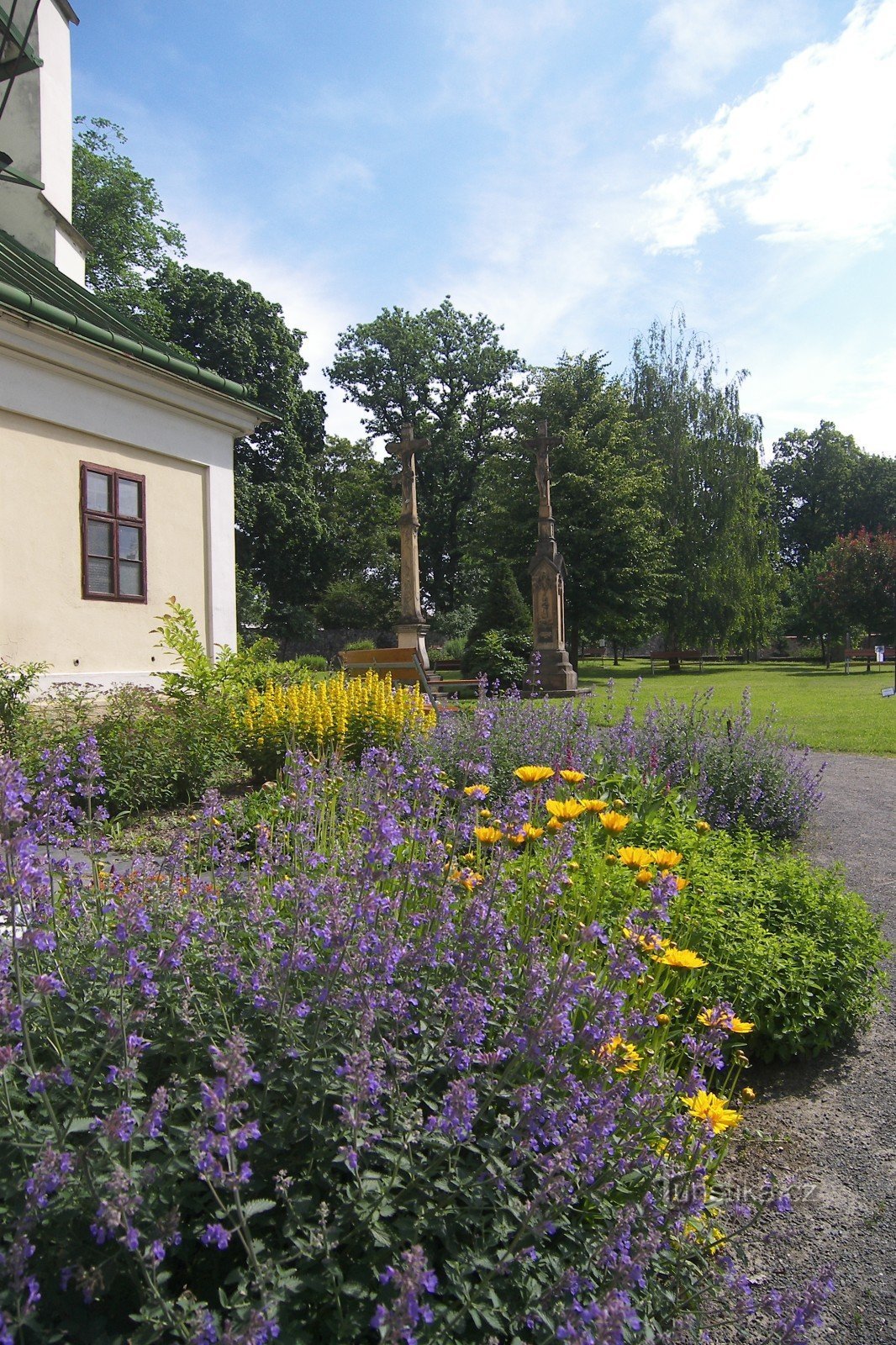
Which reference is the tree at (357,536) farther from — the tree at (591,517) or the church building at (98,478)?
the church building at (98,478)

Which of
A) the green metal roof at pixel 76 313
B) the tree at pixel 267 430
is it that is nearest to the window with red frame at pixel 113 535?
the green metal roof at pixel 76 313

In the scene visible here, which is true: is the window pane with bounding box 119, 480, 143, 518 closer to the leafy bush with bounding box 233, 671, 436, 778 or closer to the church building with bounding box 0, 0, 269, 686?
the church building with bounding box 0, 0, 269, 686

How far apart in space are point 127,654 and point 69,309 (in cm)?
416

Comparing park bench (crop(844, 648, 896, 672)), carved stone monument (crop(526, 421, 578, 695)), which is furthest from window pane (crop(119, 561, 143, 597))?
park bench (crop(844, 648, 896, 672))

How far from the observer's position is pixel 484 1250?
64.4 inches

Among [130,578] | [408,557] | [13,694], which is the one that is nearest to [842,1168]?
[13,694]

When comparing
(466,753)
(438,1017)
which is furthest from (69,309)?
(438,1017)

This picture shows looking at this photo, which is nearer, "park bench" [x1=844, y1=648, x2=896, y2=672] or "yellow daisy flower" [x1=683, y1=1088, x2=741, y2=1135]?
"yellow daisy flower" [x1=683, y1=1088, x2=741, y2=1135]

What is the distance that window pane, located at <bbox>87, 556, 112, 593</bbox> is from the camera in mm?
10359

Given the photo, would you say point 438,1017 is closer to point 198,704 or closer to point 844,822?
point 844,822

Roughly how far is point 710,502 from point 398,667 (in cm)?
2447

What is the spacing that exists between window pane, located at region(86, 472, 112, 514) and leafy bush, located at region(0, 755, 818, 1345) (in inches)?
350

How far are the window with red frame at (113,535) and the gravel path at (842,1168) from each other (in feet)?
30.3

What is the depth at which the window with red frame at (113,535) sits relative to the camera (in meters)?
10.3
